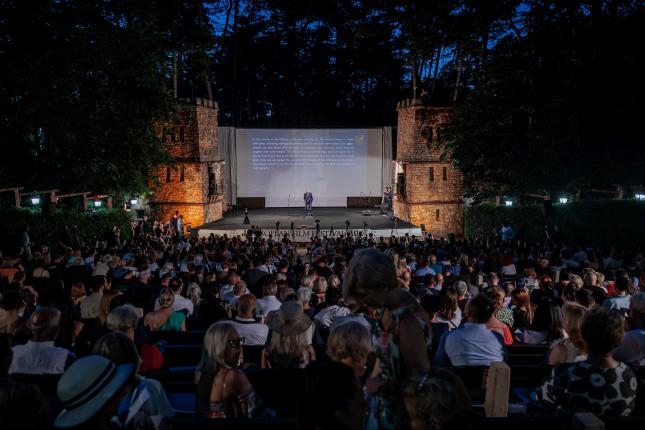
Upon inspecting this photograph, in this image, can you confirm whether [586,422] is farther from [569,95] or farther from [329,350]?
[569,95]

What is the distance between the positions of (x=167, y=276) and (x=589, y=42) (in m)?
18.8

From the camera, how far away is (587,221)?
59.4ft

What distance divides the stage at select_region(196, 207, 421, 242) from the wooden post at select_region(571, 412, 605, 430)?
21689mm

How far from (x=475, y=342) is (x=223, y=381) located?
2.06 m

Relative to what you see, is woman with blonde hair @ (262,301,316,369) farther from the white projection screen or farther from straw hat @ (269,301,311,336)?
the white projection screen

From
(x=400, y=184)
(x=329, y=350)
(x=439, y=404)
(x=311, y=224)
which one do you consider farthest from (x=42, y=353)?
(x=400, y=184)

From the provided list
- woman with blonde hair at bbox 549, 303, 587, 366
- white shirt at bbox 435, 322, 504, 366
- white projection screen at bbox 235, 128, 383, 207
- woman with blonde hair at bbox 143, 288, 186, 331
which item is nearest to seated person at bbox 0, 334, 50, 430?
white shirt at bbox 435, 322, 504, 366

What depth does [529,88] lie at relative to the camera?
2444 cm

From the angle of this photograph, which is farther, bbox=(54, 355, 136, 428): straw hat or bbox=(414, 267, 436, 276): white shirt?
bbox=(414, 267, 436, 276): white shirt

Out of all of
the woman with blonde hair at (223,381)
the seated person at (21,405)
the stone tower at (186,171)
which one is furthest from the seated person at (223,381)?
the stone tower at (186,171)

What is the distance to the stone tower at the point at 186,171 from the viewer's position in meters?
32.8

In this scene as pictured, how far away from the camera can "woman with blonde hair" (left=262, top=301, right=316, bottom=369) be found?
15.4 feet

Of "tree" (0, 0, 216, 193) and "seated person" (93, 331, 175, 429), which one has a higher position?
"tree" (0, 0, 216, 193)

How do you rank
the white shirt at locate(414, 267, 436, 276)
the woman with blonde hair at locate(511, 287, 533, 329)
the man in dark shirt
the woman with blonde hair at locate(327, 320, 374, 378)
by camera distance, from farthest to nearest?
the white shirt at locate(414, 267, 436, 276)
the man in dark shirt
the woman with blonde hair at locate(511, 287, 533, 329)
the woman with blonde hair at locate(327, 320, 374, 378)
